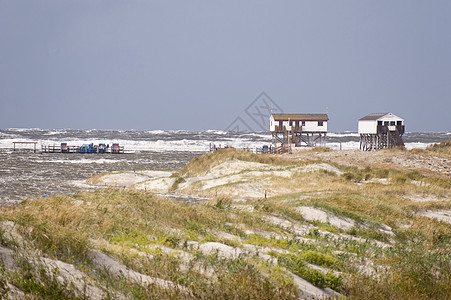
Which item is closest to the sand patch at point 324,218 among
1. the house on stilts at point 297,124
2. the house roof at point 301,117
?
the house on stilts at point 297,124

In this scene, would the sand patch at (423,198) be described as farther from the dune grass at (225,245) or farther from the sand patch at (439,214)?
the dune grass at (225,245)

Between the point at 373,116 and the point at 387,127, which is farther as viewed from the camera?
the point at 373,116

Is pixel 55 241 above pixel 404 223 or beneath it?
above

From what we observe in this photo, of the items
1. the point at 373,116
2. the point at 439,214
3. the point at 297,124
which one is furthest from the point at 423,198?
the point at 373,116

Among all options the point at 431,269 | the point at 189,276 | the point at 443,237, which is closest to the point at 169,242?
the point at 189,276

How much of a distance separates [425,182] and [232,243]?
80.5 ft

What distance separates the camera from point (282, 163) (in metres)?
39.0

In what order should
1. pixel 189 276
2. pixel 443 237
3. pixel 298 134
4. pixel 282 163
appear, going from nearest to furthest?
pixel 189 276
pixel 443 237
pixel 282 163
pixel 298 134

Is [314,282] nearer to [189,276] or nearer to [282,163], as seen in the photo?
[189,276]

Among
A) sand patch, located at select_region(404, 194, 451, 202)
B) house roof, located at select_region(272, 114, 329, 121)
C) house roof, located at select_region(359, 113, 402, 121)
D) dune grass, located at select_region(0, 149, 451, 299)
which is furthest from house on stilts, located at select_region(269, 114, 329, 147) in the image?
dune grass, located at select_region(0, 149, 451, 299)

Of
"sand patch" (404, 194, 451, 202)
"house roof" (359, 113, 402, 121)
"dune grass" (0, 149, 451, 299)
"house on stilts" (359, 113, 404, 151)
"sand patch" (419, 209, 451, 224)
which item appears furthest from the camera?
"house roof" (359, 113, 402, 121)

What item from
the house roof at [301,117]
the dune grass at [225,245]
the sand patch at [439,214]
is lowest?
the sand patch at [439,214]

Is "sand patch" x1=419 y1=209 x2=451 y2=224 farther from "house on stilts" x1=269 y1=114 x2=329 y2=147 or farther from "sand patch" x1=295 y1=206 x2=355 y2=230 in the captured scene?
"house on stilts" x1=269 y1=114 x2=329 y2=147

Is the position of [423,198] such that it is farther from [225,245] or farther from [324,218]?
[225,245]
